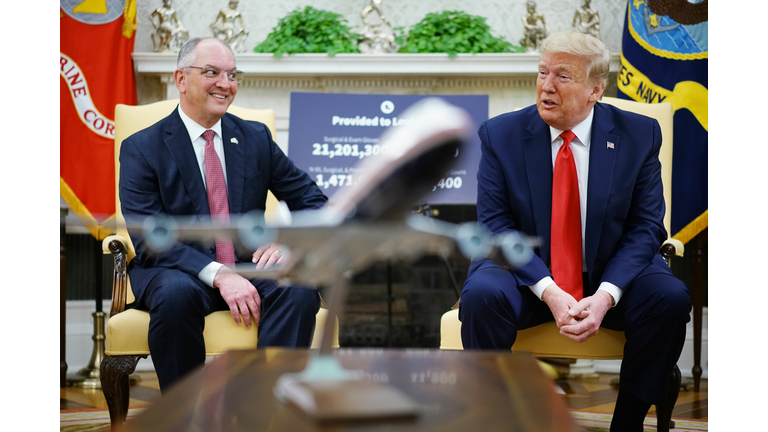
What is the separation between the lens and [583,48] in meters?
1.95

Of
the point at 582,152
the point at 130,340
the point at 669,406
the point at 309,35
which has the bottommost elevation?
the point at 669,406

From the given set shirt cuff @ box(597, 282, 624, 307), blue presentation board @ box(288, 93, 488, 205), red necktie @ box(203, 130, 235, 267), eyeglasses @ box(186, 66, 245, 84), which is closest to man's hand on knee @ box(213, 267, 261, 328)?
red necktie @ box(203, 130, 235, 267)

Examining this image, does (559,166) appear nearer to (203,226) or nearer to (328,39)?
(203,226)

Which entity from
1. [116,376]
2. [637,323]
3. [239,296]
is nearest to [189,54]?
[239,296]

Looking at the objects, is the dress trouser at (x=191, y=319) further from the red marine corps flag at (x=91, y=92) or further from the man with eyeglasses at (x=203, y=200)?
the red marine corps flag at (x=91, y=92)

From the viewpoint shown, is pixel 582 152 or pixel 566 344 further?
pixel 582 152

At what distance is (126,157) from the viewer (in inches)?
82.8

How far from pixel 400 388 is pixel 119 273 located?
137 cm

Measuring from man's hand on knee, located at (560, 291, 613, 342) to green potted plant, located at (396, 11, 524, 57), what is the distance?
7.64 feet

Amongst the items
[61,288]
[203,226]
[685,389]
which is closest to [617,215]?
[203,226]

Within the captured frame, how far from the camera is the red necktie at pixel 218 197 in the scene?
6.79 feet

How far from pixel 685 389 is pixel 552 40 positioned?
209cm

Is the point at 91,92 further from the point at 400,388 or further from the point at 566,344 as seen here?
the point at 400,388

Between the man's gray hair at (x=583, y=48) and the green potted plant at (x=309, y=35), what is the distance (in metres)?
1.98
